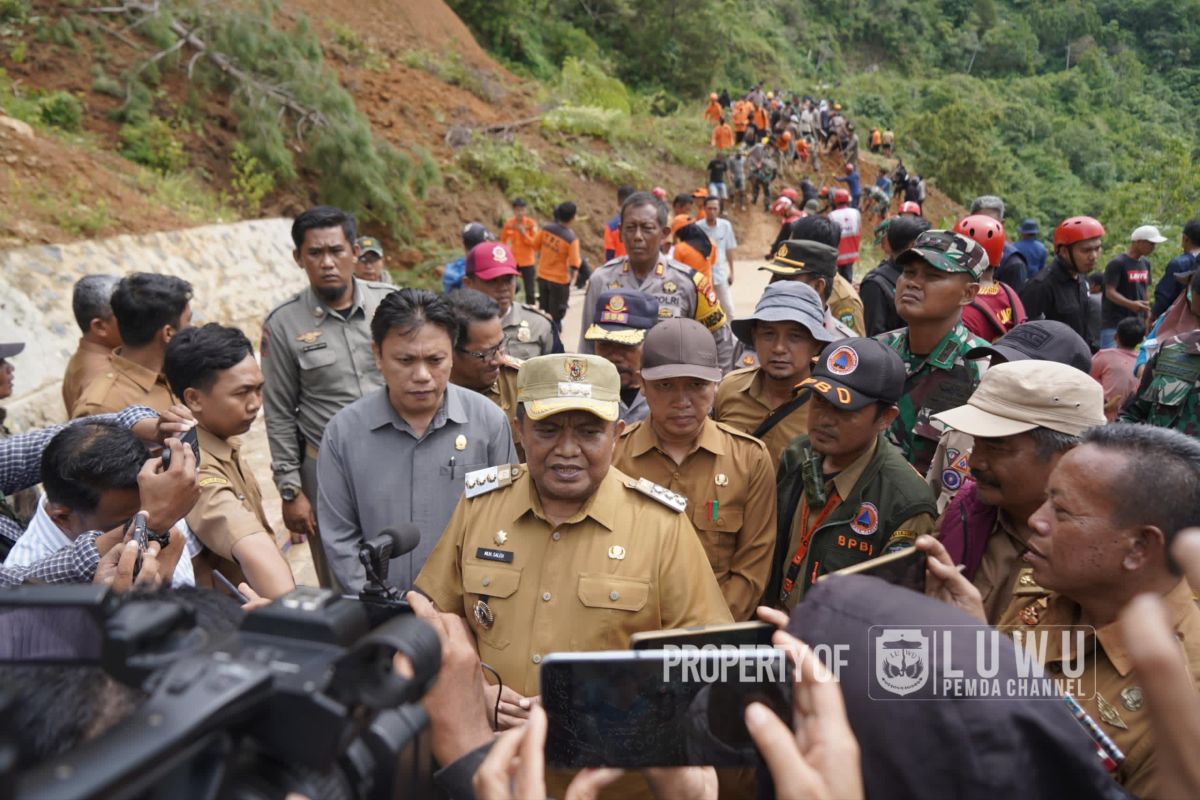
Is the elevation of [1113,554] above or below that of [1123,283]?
above

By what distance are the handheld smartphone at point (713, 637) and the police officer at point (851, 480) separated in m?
1.17

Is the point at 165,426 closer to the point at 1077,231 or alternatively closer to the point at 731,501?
the point at 731,501

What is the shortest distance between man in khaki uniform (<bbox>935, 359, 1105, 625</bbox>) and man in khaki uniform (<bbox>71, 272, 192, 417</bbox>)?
10.2 ft

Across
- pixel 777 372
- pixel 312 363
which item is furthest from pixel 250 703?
pixel 312 363

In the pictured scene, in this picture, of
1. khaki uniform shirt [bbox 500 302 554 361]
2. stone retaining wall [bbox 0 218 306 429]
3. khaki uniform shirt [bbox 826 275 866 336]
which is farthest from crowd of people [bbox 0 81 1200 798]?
stone retaining wall [bbox 0 218 306 429]

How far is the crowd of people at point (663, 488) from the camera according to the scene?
1.31 metres

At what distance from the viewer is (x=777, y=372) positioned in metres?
3.46

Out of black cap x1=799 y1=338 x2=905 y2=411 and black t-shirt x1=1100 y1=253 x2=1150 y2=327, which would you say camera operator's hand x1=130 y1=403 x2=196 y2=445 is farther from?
black t-shirt x1=1100 y1=253 x2=1150 y2=327

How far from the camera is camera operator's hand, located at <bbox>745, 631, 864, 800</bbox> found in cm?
110

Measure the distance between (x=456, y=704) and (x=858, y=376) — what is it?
1732mm

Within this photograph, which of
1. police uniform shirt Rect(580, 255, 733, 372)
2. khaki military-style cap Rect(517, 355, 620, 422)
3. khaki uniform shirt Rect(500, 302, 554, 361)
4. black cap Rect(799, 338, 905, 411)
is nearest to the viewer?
khaki military-style cap Rect(517, 355, 620, 422)

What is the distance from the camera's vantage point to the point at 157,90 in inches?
437

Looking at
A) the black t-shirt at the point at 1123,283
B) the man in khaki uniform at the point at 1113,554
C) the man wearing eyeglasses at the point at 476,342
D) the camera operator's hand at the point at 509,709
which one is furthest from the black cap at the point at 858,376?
the black t-shirt at the point at 1123,283

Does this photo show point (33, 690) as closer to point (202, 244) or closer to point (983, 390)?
point (983, 390)
